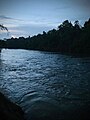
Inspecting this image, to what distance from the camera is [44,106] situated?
39.1 ft

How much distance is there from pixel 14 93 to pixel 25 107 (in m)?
3.56

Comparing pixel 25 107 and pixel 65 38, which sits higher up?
pixel 65 38

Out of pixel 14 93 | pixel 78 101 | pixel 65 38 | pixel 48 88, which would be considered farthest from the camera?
pixel 65 38

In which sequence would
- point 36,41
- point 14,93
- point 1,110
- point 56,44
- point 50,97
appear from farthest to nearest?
point 36,41
point 56,44
point 14,93
point 50,97
point 1,110

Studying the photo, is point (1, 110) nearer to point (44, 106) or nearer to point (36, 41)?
point (44, 106)

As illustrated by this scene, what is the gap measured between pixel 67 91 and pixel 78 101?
2.96 metres

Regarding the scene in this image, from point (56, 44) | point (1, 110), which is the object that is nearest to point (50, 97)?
point (1, 110)

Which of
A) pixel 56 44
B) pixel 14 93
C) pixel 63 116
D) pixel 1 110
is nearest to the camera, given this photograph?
pixel 1 110

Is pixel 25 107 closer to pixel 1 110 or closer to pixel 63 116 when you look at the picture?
pixel 63 116

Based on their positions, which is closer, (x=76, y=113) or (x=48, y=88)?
(x=76, y=113)

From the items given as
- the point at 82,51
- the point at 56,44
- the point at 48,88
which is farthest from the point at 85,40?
the point at 48,88

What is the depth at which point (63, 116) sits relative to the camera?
10352mm

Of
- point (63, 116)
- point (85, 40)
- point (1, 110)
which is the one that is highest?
point (85, 40)

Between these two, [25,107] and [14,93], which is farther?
[14,93]
